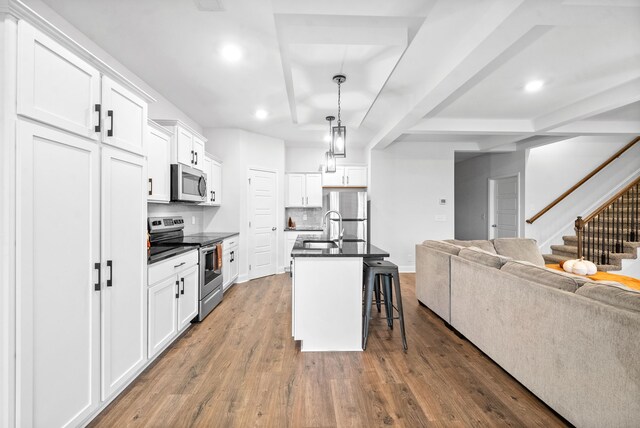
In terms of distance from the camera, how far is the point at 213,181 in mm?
4809

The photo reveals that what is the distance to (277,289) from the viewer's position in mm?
4797

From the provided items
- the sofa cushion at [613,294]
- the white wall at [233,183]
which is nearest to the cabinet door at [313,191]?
the white wall at [233,183]

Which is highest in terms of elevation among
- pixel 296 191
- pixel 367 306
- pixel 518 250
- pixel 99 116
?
pixel 99 116

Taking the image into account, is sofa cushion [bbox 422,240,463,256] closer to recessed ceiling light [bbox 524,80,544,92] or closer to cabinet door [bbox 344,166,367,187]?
recessed ceiling light [bbox 524,80,544,92]

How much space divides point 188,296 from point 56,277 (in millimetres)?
1708

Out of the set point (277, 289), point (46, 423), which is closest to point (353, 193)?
point (277, 289)

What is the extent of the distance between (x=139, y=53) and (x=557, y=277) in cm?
380

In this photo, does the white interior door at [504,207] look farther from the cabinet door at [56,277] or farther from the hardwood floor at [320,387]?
the cabinet door at [56,277]

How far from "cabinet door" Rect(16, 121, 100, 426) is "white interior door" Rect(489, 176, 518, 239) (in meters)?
7.15

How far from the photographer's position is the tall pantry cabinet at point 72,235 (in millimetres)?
1342

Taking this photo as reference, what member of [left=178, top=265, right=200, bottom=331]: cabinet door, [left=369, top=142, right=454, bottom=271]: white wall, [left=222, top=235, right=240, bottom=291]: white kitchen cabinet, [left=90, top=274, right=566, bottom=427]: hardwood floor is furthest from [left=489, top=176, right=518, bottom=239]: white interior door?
[left=178, top=265, right=200, bottom=331]: cabinet door

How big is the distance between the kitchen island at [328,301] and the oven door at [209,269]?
1.26 meters

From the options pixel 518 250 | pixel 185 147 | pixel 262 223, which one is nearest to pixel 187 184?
pixel 185 147

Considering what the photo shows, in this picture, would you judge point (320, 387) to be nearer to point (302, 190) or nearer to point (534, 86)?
point (534, 86)
